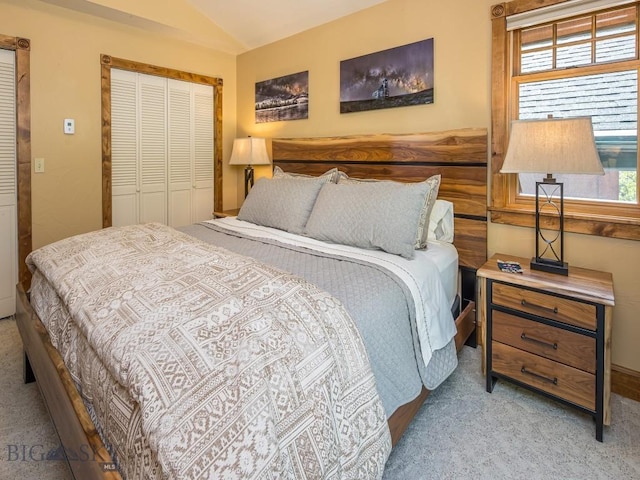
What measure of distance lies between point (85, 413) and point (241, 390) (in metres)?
0.61

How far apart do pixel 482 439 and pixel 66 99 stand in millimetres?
3742

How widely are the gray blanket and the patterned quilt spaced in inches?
5.0

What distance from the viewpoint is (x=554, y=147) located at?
1.79 m

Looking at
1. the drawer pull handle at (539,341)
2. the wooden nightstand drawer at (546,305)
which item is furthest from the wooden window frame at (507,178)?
the drawer pull handle at (539,341)

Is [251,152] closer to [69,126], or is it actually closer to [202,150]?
[202,150]

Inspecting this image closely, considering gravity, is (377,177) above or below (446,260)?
above

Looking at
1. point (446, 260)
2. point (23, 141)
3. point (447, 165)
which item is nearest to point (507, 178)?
point (447, 165)

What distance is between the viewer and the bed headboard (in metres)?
2.40

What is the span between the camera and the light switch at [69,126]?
3.09 metres

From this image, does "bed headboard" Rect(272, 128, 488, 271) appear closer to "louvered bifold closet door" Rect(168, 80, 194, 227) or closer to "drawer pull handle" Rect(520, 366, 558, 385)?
"drawer pull handle" Rect(520, 366, 558, 385)

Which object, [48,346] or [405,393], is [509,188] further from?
[48,346]

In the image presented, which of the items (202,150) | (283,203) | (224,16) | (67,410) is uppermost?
(224,16)

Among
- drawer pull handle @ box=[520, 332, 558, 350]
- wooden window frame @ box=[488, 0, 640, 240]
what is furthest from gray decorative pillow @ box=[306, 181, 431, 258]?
drawer pull handle @ box=[520, 332, 558, 350]

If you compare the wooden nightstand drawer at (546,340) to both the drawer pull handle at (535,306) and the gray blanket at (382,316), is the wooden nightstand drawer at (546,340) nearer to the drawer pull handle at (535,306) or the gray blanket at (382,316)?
the drawer pull handle at (535,306)
